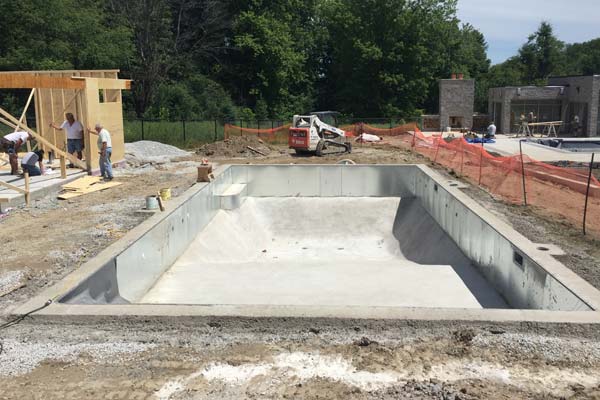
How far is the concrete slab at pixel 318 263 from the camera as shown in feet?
34.0

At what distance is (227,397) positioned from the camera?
518cm

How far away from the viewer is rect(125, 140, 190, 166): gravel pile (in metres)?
22.1

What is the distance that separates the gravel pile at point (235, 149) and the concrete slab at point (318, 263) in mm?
6267

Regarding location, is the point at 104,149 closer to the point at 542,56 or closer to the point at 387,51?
the point at 387,51

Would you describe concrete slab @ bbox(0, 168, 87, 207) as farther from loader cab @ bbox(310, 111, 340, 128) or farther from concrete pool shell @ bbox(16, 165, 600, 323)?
loader cab @ bbox(310, 111, 340, 128)

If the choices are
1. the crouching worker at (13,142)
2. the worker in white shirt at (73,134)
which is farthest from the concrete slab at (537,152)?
the crouching worker at (13,142)

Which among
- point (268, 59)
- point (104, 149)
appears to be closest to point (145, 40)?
point (268, 59)

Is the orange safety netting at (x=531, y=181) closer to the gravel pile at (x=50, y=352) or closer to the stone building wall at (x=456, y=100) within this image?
the gravel pile at (x=50, y=352)

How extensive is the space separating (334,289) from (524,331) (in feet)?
15.6

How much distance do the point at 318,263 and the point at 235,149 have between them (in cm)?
1378

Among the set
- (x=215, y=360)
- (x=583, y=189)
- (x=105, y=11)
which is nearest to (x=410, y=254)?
(x=583, y=189)

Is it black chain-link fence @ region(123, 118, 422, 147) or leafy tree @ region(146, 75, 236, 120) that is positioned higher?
leafy tree @ region(146, 75, 236, 120)

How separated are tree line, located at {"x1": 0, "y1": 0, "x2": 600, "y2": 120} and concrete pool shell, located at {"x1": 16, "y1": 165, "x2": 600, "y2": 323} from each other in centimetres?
2183

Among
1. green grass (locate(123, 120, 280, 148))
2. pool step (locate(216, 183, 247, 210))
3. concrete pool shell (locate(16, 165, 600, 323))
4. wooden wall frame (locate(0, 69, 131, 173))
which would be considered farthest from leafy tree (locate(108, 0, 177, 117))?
pool step (locate(216, 183, 247, 210))
